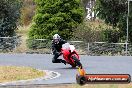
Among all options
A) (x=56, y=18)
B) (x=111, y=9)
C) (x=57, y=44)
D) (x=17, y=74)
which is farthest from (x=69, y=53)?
(x=56, y=18)

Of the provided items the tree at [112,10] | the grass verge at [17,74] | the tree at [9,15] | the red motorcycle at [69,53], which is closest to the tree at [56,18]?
the tree at [9,15]

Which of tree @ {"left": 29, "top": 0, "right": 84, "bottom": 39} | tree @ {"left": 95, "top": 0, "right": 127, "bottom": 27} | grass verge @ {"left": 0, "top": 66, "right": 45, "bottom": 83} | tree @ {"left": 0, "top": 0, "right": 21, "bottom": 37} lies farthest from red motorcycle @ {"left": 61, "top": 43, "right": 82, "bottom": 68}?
tree @ {"left": 0, "top": 0, "right": 21, "bottom": 37}

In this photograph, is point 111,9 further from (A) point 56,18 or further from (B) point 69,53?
(B) point 69,53

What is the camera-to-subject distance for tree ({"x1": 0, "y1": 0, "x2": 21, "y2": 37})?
39062 mm

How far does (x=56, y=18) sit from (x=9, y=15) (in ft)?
11.7

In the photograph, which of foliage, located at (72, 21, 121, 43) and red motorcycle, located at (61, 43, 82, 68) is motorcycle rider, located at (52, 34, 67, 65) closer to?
red motorcycle, located at (61, 43, 82, 68)

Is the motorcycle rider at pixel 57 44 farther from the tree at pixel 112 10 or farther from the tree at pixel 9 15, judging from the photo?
the tree at pixel 9 15

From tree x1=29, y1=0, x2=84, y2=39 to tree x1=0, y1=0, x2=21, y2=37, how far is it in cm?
145

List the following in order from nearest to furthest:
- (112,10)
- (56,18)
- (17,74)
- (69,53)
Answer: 1. (17,74)
2. (69,53)
3. (112,10)
4. (56,18)

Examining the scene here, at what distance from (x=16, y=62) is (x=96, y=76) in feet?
51.3

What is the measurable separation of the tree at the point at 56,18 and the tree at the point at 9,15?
1453 mm

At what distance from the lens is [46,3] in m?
40.5

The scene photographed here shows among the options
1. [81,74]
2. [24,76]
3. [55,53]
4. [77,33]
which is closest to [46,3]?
[77,33]

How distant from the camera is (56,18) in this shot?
39625mm
